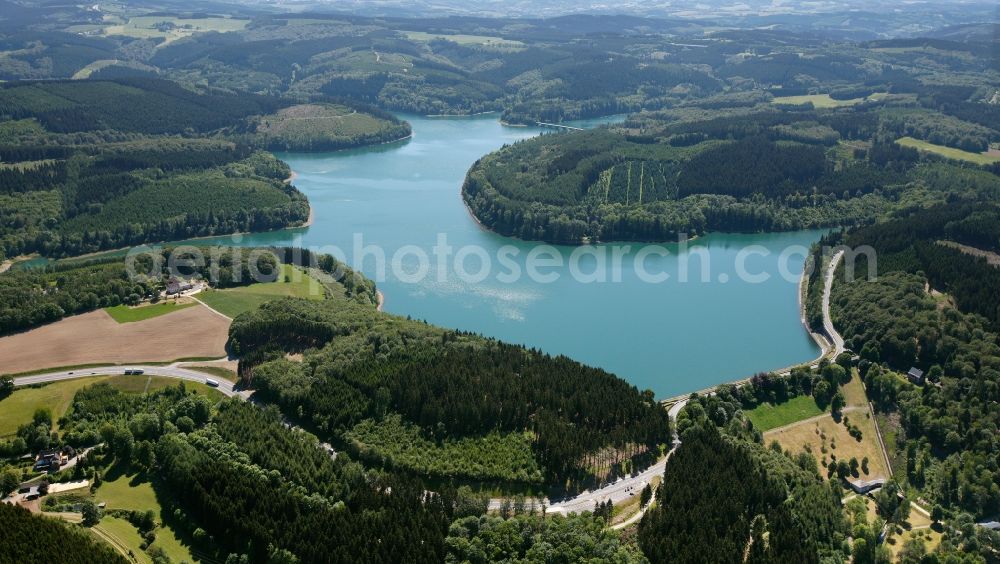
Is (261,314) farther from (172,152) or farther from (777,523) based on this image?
(172,152)

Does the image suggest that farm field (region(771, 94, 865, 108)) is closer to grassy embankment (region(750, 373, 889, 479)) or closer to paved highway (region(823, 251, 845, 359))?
paved highway (region(823, 251, 845, 359))

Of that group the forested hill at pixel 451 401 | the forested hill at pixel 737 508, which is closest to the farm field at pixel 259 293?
the forested hill at pixel 451 401

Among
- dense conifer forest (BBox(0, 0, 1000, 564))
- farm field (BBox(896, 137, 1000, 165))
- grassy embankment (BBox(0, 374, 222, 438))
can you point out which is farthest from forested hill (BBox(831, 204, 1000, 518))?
grassy embankment (BBox(0, 374, 222, 438))

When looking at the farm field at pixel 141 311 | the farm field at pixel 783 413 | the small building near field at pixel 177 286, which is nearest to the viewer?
the farm field at pixel 783 413

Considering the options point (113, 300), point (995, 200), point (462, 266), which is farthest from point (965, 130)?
point (113, 300)

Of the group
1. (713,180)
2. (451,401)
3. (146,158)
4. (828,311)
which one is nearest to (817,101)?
(713,180)

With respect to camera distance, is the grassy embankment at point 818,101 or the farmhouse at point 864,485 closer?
the farmhouse at point 864,485

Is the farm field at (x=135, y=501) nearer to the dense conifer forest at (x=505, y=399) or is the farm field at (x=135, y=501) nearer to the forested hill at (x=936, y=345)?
the dense conifer forest at (x=505, y=399)
